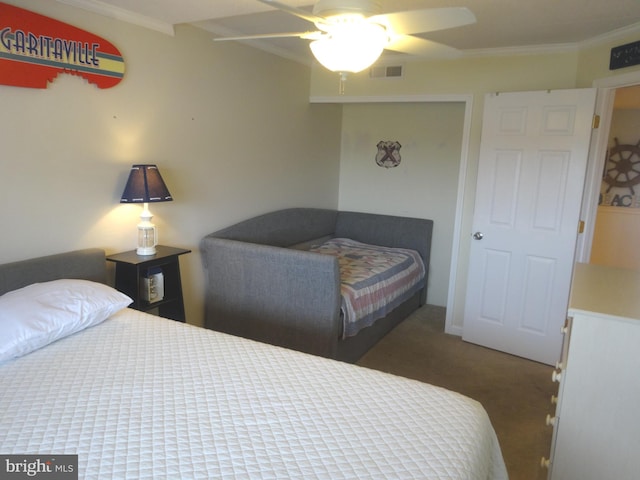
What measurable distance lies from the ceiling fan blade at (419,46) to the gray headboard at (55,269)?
183 centimetres

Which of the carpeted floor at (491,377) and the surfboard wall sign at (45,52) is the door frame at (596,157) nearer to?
the carpeted floor at (491,377)

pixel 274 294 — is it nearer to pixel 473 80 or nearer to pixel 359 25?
pixel 359 25

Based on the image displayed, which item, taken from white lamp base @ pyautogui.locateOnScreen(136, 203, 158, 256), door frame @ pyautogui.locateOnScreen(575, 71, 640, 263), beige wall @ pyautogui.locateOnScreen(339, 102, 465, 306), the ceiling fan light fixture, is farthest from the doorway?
white lamp base @ pyautogui.locateOnScreen(136, 203, 158, 256)

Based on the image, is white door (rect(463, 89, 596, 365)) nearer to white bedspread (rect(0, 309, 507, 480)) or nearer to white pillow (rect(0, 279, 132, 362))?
white bedspread (rect(0, 309, 507, 480))

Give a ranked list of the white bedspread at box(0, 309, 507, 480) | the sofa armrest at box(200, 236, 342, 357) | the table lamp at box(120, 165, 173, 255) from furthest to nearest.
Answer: the sofa armrest at box(200, 236, 342, 357) < the table lamp at box(120, 165, 173, 255) < the white bedspread at box(0, 309, 507, 480)

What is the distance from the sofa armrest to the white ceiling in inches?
55.2

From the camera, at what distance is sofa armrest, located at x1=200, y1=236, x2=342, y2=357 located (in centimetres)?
282

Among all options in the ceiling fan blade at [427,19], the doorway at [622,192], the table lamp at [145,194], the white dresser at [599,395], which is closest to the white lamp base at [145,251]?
the table lamp at [145,194]

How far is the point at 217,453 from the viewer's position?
119 cm

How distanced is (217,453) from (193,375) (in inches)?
17.3

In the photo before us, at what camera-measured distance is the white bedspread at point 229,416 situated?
3.82 ft

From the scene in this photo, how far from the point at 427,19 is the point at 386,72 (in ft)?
8.54

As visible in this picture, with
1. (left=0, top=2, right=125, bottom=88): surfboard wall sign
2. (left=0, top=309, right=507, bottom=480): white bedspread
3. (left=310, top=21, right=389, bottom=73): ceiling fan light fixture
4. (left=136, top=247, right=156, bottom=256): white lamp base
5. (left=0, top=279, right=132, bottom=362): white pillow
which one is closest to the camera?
(left=0, top=309, right=507, bottom=480): white bedspread

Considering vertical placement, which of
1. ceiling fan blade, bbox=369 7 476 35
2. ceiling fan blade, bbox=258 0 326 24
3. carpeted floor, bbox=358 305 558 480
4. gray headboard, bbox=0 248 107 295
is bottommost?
carpeted floor, bbox=358 305 558 480
